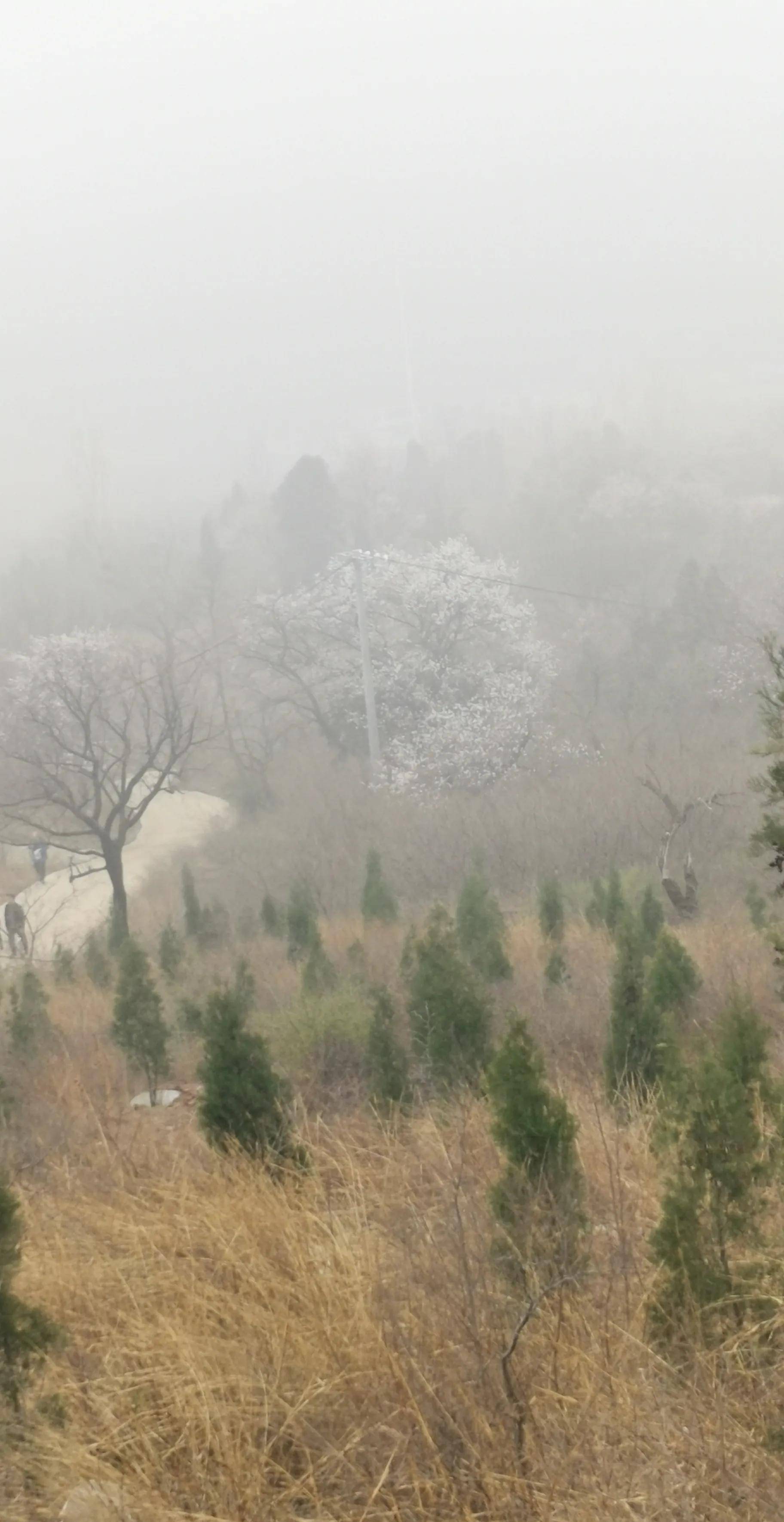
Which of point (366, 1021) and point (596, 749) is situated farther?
point (596, 749)

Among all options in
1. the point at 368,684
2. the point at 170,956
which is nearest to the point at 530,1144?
the point at 170,956

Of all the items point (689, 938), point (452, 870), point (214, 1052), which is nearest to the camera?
point (214, 1052)

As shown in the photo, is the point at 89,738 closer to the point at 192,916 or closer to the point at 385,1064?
the point at 192,916

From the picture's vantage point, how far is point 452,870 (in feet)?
74.6

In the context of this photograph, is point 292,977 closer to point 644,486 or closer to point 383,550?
point 383,550

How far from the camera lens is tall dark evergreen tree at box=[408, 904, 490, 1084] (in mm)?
6875

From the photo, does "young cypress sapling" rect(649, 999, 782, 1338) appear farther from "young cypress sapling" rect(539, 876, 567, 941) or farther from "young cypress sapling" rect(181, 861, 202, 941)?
"young cypress sapling" rect(181, 861, 202, 941)

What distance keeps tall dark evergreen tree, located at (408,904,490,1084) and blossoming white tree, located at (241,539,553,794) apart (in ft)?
70.5

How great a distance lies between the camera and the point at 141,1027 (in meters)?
7.98

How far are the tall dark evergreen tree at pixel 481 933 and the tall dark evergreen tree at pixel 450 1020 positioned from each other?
8.62 ft

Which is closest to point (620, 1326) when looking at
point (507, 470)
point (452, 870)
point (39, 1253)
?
point (39, 1253)

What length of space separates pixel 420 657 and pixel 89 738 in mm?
14707

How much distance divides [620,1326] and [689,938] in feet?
29.7

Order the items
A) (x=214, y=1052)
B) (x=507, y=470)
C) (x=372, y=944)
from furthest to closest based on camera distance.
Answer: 1. (x=507, y=470)
2. (x=372, y=944)
3. (x=214, y=1052)
